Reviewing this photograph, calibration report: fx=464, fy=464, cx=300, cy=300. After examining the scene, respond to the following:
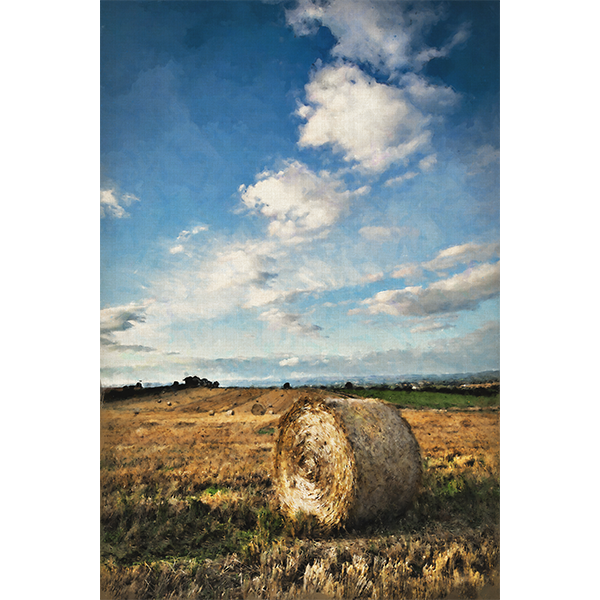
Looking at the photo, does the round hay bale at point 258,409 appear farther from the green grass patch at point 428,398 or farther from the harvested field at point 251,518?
the green grass patch at point 428,398

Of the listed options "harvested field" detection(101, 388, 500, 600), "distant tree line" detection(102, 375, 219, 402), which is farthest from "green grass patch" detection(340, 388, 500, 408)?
"distant tree line" detection(102, 375, 219, 402)

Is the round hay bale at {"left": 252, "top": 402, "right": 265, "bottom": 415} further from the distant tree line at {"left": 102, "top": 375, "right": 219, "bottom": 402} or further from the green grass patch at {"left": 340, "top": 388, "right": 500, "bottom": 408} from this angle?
the green grass patch at {"left": 340, "top": 388, "right": 500, "bottom": 408}

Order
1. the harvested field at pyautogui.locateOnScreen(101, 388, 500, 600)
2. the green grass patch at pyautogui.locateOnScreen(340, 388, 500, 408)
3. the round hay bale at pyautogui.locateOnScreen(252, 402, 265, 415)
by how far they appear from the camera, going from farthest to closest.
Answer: the round hay bale at pyautogui.locateOnScreen(252, 402, 265, 415)
the green grass patch at pyautogui.locateOnScreen(340, 388, 500, 408)
the harvested field at pyautogui.locateOnScreen(101, 388, 500, 600)

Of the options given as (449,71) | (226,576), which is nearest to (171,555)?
(226,576)

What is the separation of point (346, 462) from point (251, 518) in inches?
36.8

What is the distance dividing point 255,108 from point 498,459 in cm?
368

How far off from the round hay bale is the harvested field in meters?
0.04

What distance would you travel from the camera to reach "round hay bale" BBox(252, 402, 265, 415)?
4207mm

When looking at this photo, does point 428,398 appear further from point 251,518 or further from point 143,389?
point 143,389

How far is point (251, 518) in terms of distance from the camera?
3775 mm

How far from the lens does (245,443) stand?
4406 mm

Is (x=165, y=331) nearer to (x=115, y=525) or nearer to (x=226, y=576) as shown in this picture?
(x=115, y=525)

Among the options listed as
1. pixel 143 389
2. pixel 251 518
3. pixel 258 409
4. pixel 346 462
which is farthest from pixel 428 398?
pixel 143 389

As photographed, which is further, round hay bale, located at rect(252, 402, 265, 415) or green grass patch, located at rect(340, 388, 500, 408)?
round hay bale, located at rect(252, 402, 265, 415)
